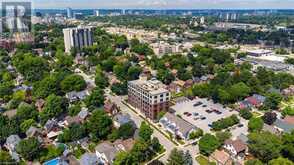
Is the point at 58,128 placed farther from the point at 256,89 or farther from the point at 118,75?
the point at 256,89

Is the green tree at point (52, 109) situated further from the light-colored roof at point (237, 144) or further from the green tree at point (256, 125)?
the green tree at point (256, 125)

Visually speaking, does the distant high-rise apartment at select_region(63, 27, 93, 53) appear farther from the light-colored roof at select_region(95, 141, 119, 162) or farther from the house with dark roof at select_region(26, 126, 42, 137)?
the light-colored roof at select_region(95, 141, 119, 162)

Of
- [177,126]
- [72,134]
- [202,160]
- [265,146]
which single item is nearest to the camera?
[265,146]

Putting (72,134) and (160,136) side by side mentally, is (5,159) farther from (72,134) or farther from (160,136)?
(160,136)

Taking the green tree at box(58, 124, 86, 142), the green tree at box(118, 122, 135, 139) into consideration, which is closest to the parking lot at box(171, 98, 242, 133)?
the green tree at box(118, 122, 135, 139)

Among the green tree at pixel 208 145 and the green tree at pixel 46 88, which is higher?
the green tree at pixel 46 88

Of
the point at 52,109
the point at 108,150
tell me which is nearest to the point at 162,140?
the point at 108,150

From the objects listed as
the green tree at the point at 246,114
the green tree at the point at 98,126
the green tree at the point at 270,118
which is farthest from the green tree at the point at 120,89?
the green tree at the point at 270,118
